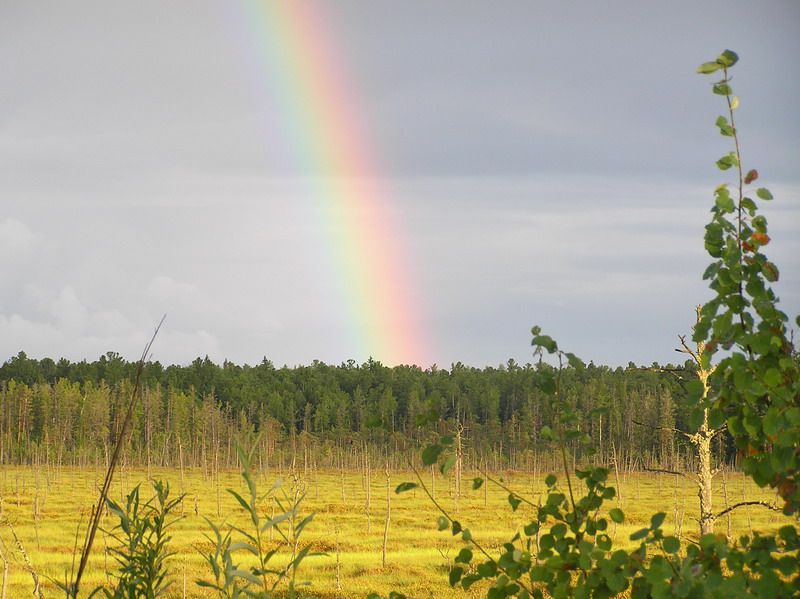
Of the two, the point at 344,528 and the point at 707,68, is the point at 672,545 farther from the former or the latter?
the point at 344,528

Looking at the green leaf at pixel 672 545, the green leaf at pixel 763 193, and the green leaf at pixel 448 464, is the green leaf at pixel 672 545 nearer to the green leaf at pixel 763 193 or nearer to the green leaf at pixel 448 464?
the green leaf at pixel 448 464

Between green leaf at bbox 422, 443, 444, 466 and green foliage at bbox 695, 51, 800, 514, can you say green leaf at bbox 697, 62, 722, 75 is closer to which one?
green foliage at bbox 695, 51, 800, 514

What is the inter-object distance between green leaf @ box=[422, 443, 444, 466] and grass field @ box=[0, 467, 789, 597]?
402 centimetres

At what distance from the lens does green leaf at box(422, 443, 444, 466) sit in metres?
2.60

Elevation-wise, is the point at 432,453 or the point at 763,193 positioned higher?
the point at 763,193

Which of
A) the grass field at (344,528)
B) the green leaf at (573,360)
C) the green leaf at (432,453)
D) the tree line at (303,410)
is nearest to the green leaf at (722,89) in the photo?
the green leaf at (573,360)

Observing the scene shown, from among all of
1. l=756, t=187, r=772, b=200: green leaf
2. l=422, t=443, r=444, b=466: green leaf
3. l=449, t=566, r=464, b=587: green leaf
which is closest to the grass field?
l=449, t=566, r=464, b=587: green leaf

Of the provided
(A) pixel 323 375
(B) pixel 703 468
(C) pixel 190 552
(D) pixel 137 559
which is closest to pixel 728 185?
(D) pixel 137 559

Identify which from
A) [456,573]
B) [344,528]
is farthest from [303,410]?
[456,573]

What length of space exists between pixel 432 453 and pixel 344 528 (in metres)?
39.4

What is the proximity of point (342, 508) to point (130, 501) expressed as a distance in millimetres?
47210

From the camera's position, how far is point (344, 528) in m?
40.5

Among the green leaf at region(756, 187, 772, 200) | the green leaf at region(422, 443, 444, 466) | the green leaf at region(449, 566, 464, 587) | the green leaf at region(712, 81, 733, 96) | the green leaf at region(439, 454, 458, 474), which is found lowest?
the green leaf at region(449, 566, 464, 587)

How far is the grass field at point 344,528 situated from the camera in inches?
974
